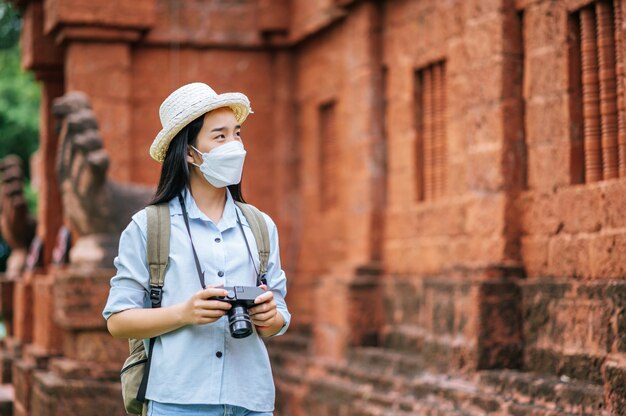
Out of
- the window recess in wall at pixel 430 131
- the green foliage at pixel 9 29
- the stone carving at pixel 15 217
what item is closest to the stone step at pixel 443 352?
the window recess in wall at pixel 430 131

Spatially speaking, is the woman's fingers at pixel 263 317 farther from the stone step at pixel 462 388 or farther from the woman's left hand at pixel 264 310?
the stone step at pixel 462 388

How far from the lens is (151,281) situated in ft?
12.7

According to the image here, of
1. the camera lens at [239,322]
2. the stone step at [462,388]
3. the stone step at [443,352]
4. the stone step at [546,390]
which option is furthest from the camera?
the stone step at [443,352]

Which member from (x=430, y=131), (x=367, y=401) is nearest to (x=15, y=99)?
(x=430, y=131)

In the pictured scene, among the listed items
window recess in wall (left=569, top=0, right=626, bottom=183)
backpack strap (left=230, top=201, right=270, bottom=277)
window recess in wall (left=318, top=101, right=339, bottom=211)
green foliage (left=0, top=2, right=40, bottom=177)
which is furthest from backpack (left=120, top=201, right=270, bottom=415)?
green foliage (left=0, top=2, right=40, bottom=177)

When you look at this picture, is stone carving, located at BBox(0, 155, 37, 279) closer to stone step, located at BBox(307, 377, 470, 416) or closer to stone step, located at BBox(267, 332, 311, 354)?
stone step, located at BBox(267, 332, 311, 354)

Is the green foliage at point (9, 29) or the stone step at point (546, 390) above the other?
the green foliage at point (9, 29)

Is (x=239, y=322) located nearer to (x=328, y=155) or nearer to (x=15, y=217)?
(x=328, y=155)

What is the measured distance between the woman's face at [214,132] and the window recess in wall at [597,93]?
153 inches

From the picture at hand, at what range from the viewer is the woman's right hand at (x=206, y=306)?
3.68 m

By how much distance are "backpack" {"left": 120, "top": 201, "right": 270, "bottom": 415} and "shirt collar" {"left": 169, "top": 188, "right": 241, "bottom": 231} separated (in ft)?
0.14

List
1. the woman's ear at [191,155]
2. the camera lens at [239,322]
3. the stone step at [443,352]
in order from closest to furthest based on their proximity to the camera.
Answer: the camera lens at [239,322], the woman's ear at [191,155], the stone step at [443,352]

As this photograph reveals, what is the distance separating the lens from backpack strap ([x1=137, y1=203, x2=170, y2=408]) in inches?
153

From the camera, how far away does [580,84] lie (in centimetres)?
774
